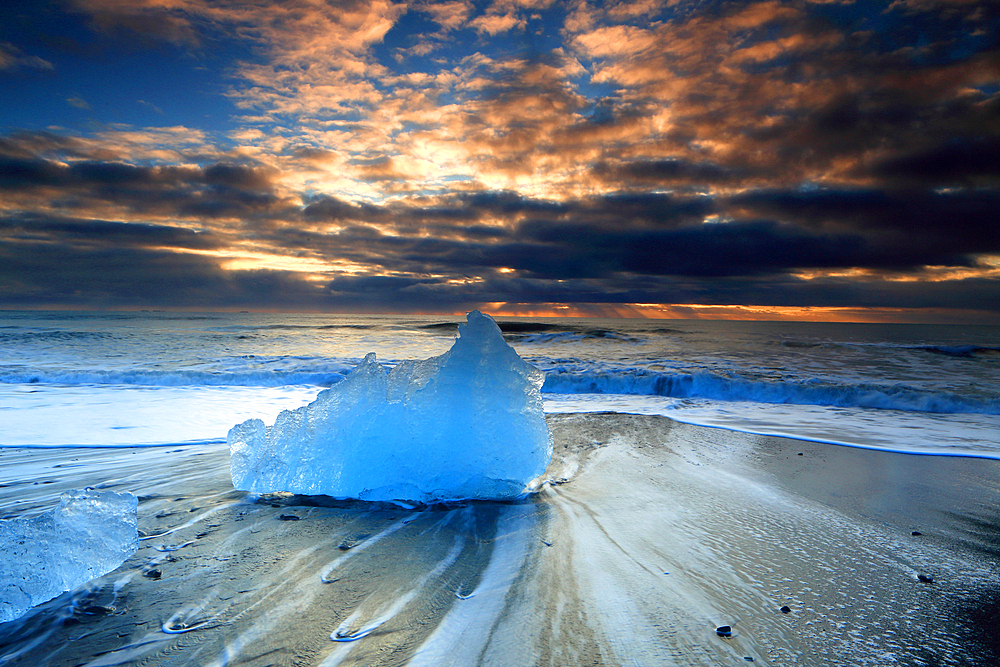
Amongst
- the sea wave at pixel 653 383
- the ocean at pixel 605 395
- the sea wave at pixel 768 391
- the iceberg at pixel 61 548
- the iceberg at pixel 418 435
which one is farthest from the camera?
the sea wave at pixel 653 383

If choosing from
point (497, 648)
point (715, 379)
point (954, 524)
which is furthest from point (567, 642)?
point (715, 379)

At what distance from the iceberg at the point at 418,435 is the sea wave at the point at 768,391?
5.99 meters

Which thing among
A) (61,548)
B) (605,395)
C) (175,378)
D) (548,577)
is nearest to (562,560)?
(548,577)

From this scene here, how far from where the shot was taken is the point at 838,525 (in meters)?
2.67

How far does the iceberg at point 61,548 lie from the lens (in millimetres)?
1751

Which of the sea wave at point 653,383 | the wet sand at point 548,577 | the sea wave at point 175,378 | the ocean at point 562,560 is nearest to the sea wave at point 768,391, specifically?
the sea wave at point 653,383

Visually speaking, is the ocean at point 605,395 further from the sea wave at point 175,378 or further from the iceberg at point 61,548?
the iceberg at point 61,548

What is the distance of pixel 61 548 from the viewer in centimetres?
195

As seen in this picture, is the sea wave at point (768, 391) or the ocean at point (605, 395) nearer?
the ocean at point (605, 395)

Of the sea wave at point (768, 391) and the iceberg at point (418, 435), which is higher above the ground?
the iceberg at point (418, 435)

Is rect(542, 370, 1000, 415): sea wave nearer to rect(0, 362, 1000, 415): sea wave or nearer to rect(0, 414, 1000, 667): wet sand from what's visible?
rect(0, 362, 1000, 415): sea wave

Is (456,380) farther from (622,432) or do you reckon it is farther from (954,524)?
(954,524)

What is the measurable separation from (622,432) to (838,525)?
2.61 metres

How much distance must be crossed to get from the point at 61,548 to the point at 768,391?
9830 millimetres
